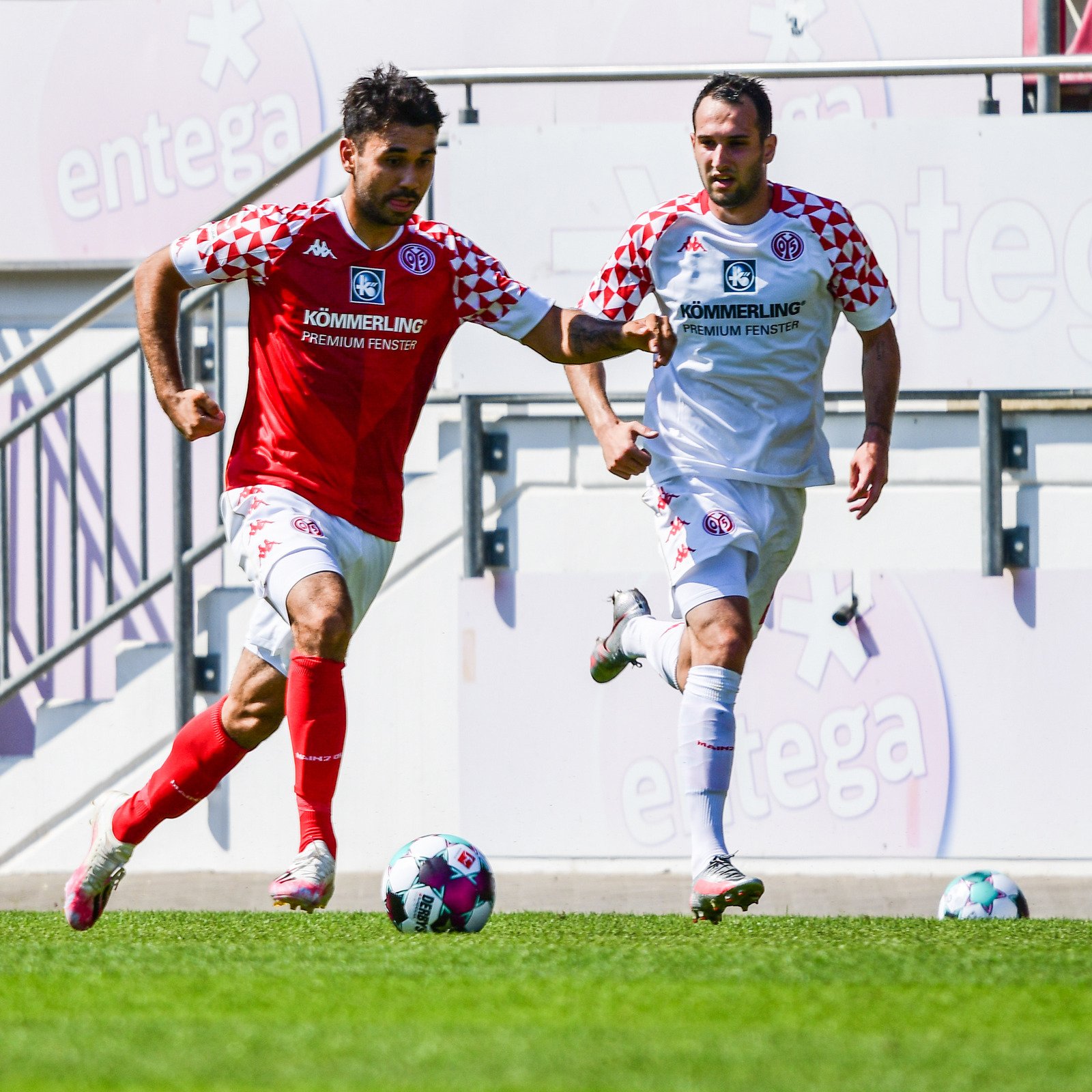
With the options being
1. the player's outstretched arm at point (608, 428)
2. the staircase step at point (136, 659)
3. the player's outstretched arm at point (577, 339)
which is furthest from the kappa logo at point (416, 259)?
the staircase step at point (136, 659)

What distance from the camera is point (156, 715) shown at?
27.2 ft

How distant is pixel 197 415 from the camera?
509cm

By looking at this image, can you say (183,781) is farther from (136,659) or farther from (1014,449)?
(1014,449)

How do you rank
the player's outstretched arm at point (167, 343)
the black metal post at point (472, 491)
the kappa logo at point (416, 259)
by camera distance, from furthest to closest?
1. the black metal post at point (472, 491)
2. the kappa logo at point (416, 259)
3. the player's outstretched arm at point (167, 343)

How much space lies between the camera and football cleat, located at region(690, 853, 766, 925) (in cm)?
499

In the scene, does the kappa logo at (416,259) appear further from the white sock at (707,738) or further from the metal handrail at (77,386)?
the metal handrail at (77,386)

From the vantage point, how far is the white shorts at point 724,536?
5.56 m

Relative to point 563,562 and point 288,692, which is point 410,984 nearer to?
point 288,692

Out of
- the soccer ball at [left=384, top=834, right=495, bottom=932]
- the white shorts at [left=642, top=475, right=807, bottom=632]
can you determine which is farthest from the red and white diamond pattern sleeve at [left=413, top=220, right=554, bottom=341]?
the soccer ball at [left=384, top=834, right=495, bottom=932]

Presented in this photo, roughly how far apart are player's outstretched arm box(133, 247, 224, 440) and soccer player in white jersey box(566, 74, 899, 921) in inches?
44.6

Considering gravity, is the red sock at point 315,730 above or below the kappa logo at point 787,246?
below

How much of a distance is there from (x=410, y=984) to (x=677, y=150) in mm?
4806

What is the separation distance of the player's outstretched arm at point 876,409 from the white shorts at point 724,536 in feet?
0.75

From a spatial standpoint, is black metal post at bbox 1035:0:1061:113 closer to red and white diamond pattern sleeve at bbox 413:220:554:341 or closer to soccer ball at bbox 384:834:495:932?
red and white diamond pattern sleeve at bbox 413:220:554:341
